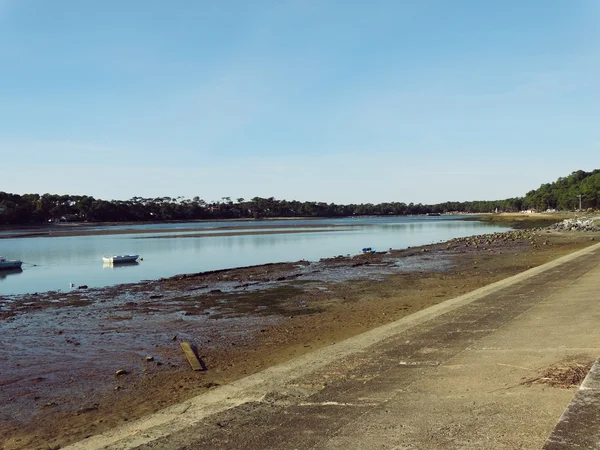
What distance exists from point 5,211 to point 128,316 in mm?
140237

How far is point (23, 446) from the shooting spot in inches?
288

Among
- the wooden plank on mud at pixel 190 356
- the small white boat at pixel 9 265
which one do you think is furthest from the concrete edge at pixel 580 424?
the small white boat at pixel 9 265

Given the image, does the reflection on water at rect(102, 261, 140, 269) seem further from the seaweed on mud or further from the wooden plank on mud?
the seaweed on mud

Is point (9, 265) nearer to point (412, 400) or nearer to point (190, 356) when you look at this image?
point (190, 356)

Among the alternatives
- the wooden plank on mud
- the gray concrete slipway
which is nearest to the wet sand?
the wooden plank on mud

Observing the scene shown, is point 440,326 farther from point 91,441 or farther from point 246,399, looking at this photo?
point 91,441

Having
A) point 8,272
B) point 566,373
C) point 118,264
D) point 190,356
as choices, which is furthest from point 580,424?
point 8,272

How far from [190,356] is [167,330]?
3859 millimetres

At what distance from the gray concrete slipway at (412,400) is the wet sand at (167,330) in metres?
2.11

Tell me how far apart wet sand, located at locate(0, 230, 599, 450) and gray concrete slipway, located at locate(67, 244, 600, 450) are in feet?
6.91

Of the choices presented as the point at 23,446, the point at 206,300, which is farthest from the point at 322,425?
the point at 206,300

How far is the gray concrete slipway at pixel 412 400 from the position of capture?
522cm

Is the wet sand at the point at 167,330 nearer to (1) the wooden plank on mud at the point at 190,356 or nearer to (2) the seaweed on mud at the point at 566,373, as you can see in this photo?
(1) the wooden plank on mud at the point at 190,356

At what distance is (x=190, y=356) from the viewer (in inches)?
468
